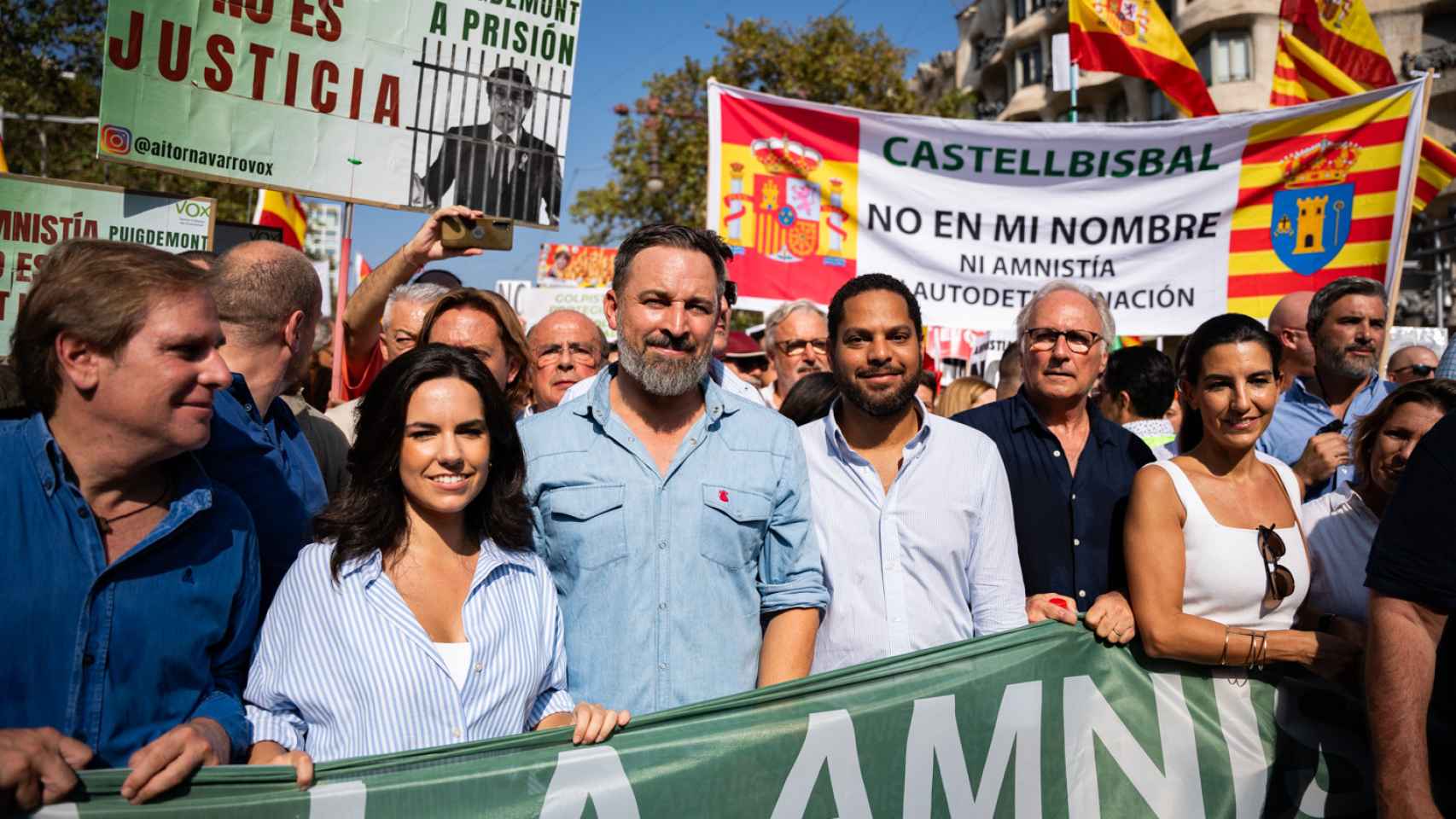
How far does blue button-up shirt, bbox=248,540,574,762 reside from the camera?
2283mm

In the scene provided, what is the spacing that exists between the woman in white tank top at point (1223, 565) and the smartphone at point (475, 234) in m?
2.49

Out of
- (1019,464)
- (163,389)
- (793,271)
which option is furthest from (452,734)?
(793,271)

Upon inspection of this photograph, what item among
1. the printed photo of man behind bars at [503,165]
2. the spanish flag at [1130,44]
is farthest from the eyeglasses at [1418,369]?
the printed photo of man behind bars at [503,165]

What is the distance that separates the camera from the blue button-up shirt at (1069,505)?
11.3ft

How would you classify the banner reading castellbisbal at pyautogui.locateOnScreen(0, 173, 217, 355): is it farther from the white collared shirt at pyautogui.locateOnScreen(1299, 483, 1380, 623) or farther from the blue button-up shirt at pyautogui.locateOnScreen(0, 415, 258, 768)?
the white collared shirt at pyautogui.locateOnScreen(1299, 483, 1380, 623)

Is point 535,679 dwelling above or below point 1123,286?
below

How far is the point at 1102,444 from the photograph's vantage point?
365 centimetres

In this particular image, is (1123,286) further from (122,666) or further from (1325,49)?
(122,666)

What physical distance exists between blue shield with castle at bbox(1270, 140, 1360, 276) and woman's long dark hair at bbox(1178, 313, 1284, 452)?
11.6 feet

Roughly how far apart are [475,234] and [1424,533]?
3228 millimetres

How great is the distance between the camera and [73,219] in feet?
16.3

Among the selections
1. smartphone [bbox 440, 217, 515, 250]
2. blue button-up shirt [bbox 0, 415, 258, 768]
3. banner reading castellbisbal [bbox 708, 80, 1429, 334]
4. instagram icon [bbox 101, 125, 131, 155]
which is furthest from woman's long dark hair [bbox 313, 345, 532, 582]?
banner reading castellbisbal [bbox 708, 80, 1429, 334]

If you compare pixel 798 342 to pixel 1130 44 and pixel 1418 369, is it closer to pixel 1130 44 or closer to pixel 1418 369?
pixel 1130 44

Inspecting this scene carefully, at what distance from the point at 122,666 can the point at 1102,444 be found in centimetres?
292
